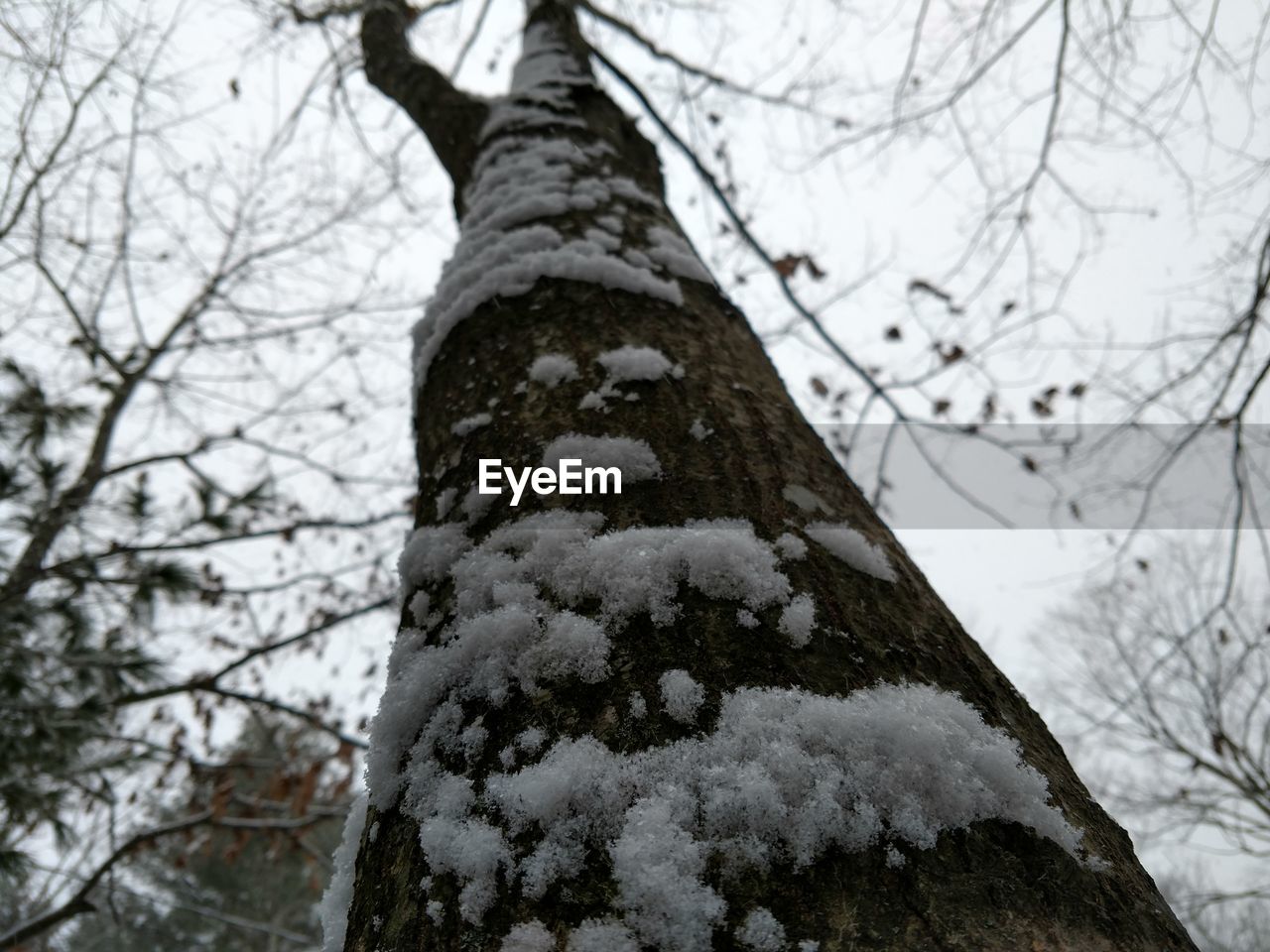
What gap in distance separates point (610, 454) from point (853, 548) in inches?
13.4

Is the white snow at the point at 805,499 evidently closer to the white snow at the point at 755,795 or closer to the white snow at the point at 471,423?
the white snow at the point at 755,795

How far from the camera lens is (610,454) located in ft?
3.00

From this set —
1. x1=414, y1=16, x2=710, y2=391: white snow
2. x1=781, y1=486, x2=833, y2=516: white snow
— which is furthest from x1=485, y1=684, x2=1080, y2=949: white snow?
x1=414, y1=16, x2=710, y2=391: white snow

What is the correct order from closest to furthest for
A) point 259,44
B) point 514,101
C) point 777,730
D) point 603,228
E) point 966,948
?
point 966,948
point 777,730
point 603,228
point 514,101
point 259,44

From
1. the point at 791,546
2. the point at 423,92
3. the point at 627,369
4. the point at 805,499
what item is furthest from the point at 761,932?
the point at 423,92

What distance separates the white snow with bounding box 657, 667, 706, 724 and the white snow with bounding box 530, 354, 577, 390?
58 cm

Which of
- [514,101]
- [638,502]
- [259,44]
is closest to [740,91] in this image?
[514,101]

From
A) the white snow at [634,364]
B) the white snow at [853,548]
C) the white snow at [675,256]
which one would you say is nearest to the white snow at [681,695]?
the white snow at [853,548]

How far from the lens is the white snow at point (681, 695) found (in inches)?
23.7

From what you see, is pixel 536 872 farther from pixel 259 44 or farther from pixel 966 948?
pixel 259 44

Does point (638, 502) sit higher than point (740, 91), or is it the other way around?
point (740, 91)

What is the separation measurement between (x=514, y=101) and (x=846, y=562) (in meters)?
1.96

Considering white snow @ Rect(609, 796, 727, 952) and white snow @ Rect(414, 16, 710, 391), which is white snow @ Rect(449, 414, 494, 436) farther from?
white snow @ Rect(609, 796, 727, 952)

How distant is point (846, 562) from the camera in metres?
0.80
